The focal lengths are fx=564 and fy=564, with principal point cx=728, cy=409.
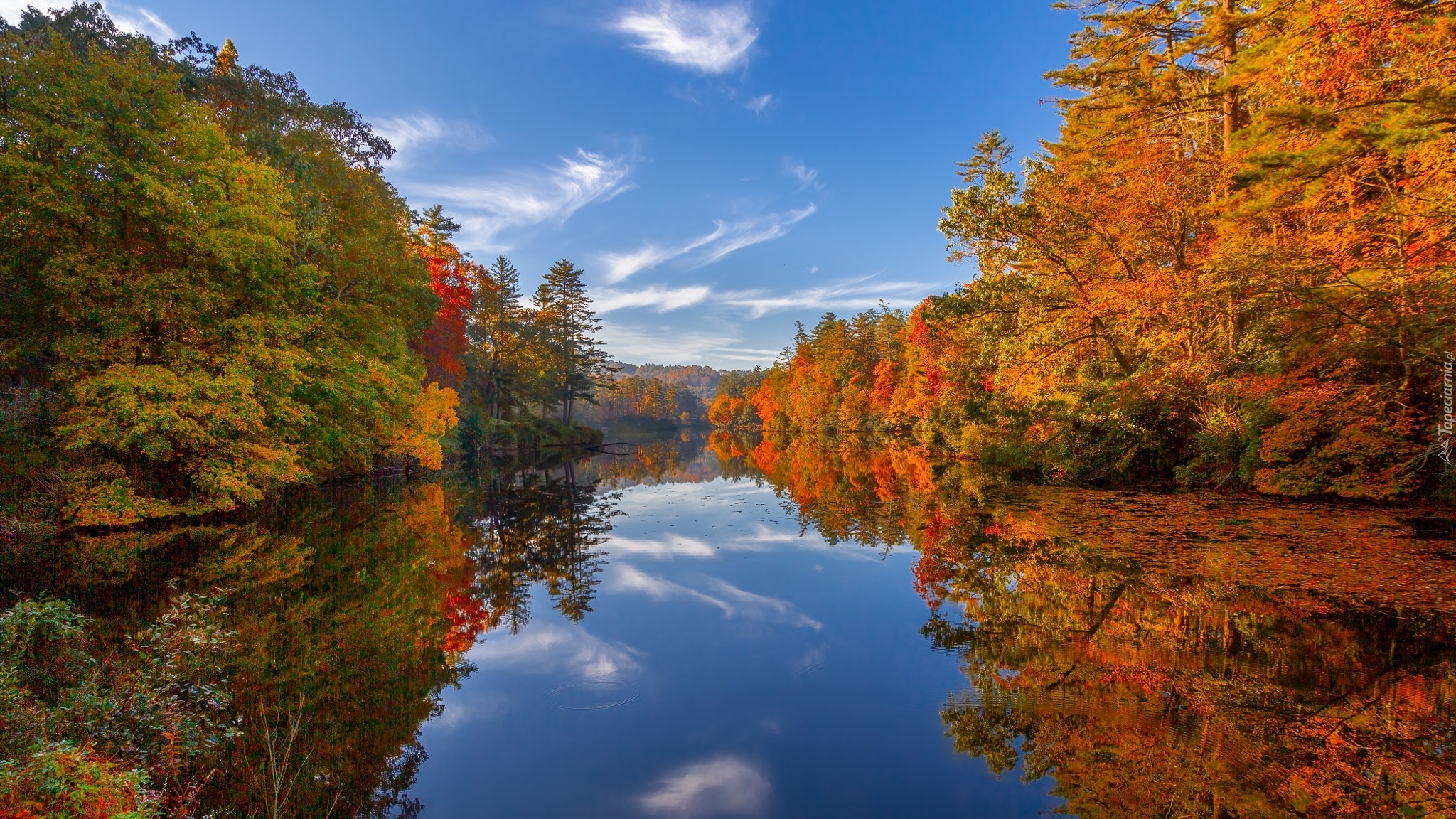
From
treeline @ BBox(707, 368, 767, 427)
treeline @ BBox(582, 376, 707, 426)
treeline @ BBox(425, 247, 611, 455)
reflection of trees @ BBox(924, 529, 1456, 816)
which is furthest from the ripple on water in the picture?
treeline @ BBox(582, 376, 707, 426)

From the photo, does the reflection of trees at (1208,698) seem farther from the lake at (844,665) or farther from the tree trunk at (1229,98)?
the tree trunk at (1229,98)

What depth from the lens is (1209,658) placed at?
5355mm

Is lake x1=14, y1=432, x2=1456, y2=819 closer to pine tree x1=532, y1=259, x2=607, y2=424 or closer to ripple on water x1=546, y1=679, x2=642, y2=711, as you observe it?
ripple on water x1=546, y1=679, x2=642, y2=711

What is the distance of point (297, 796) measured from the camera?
3.75 metres

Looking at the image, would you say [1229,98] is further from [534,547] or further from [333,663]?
[333,663]

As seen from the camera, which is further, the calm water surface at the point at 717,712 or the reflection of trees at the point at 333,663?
the calm water surface at the point at 717,712

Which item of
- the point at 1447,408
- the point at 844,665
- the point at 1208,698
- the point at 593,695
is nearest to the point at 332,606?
the point at 593,695

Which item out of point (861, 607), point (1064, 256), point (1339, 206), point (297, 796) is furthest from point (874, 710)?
point (1064, 256)

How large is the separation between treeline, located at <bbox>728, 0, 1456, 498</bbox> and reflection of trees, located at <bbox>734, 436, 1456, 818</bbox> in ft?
7.68

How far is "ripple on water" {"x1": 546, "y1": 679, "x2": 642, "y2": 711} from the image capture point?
217 inches

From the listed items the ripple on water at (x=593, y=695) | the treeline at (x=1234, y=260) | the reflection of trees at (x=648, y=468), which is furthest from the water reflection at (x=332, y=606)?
the treeline at (x=1234, y=260)

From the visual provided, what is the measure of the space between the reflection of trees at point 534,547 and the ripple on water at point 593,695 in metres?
1.92

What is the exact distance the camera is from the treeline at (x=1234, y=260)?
845cm

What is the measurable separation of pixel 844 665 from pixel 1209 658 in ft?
11.2
